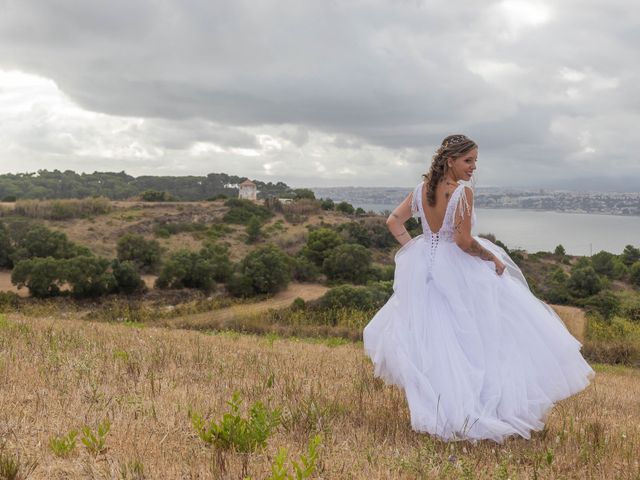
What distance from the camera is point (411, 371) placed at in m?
4.70

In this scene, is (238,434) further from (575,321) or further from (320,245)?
(320,245)

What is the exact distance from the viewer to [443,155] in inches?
203

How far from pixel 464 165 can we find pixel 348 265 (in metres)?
41.0

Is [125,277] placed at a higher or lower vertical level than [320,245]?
lower

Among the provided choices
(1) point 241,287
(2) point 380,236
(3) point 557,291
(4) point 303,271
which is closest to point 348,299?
(1) point 241,287

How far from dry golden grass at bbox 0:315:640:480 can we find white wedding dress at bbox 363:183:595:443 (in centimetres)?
23

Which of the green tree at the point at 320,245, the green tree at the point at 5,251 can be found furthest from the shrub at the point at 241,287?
the green tree at the point at 5,251

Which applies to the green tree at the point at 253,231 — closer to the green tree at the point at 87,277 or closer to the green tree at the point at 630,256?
the green tree at the point at 87,277

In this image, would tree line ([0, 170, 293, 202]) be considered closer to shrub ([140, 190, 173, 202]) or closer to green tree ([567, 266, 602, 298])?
shrub ([140, 190, 173, 202])

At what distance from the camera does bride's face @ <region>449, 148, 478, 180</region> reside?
16.7 ft

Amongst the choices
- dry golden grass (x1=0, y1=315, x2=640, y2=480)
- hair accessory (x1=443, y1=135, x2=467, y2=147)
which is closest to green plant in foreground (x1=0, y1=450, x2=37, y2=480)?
dry golden grass (x1=0, y1=315, x2=640, y2=480)

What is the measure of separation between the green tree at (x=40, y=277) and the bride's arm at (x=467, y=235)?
3453 cm

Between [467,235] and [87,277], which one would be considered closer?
[467,235]

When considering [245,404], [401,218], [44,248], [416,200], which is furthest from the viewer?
[44,248]
